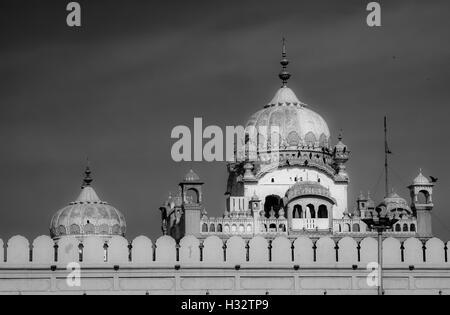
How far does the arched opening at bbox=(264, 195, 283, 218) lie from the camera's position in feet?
248

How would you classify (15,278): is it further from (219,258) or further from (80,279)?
(219,258)

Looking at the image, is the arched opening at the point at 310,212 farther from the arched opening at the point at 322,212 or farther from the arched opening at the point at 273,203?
the arched opening at the point at 273,203

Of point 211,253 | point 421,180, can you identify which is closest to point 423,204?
point 421,180

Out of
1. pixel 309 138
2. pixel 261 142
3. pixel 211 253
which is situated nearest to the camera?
pixel 211 253

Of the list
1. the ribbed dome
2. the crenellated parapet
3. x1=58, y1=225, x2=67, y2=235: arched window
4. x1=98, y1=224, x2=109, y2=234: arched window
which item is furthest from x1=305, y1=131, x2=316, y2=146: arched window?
the crenellated parapet

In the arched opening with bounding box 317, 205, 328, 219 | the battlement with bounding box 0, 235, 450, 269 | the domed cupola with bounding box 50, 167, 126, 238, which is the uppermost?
the arched opening with bounding box 317, 205, 328, 219

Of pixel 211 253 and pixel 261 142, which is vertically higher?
pixel 261 142

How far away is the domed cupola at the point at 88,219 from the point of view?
219 ft

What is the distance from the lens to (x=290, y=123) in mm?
77062

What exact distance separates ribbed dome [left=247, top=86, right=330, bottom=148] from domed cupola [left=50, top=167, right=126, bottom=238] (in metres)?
11.9

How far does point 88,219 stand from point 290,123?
14.8 m

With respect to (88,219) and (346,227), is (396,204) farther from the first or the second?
(88,219)

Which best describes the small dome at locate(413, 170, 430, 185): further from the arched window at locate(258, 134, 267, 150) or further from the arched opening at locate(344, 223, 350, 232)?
the arched window at locate(258, 134, 267, 150)
